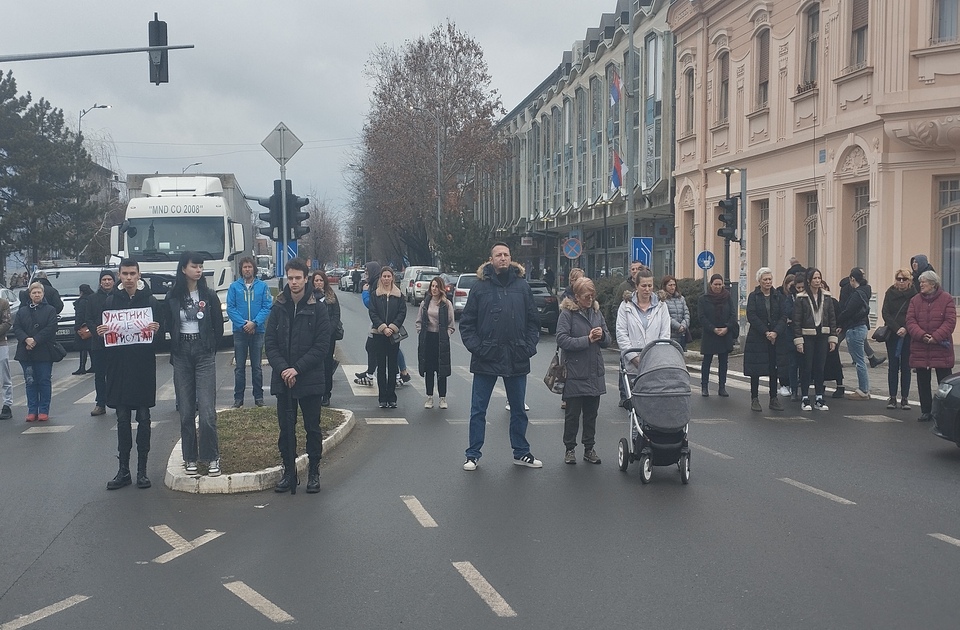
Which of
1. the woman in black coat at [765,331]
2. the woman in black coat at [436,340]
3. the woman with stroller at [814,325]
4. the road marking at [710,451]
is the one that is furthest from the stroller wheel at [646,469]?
the woman with stroller at [814,325]

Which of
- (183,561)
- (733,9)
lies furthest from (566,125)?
(183,561)

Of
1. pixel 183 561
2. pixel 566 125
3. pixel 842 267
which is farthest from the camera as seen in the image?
pixel 566 125

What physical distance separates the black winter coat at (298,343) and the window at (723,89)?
77.4 feet

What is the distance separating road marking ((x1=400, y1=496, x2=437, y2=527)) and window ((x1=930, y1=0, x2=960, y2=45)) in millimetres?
16675

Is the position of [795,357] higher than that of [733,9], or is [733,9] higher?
[733,9]

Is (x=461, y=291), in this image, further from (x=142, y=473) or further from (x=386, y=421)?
(x=142, y=473)

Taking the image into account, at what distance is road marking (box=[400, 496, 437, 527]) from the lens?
7.40 metres

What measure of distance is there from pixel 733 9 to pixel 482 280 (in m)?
22.3

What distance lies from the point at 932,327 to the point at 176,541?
30.4 feet

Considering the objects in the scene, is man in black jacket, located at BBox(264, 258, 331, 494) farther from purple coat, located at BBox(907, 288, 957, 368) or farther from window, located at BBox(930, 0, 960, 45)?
window, located at BBox(930, 0, 960, 45)

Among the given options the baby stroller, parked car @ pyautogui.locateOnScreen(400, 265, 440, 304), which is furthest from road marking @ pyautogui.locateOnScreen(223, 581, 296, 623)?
parked car @ pyautogui.locateOnScreen(400, 265, 440, 304)

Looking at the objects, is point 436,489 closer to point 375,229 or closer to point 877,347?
point 877,347

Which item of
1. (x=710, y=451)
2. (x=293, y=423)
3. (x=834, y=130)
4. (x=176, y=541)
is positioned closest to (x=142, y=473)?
(x=293, y=423)

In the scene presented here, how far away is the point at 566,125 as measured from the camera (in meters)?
53.2
